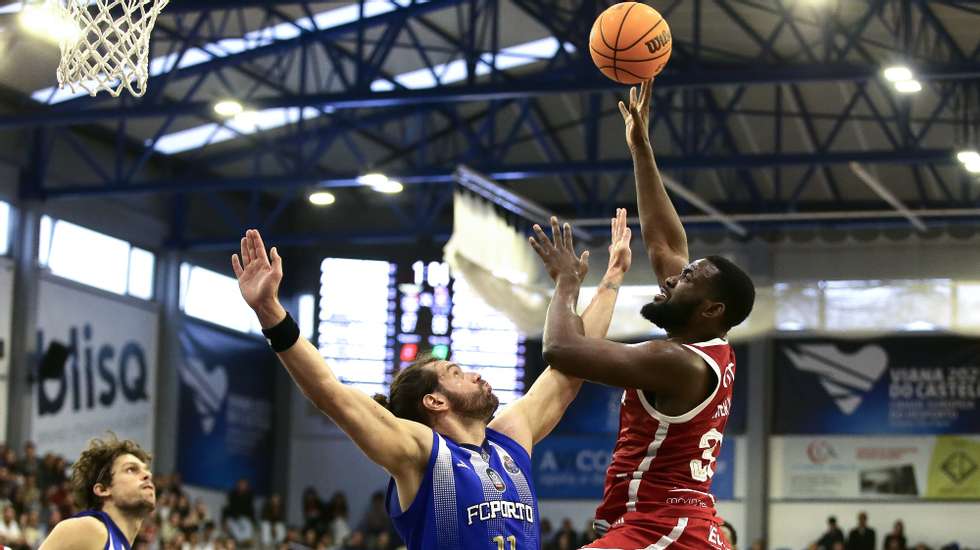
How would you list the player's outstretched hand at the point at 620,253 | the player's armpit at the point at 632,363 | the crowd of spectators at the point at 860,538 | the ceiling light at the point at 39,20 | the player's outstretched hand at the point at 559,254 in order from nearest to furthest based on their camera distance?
the player's armpit at the point at 632,363 < the player's outstretched hand at the point at 559,254 < the player's outstretched hand at the point at 620,253 < the ceiling light at the point at 39,20 < the crowd of spectators at the point at 860,538

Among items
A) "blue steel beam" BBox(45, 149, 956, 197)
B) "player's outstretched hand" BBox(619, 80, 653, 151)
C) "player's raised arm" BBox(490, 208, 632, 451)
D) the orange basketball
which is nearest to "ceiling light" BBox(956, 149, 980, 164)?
"blue steel beam" BBox(45, 149, 956, 197)

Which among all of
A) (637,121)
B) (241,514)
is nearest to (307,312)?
(241,514)

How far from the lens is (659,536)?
5020 mm

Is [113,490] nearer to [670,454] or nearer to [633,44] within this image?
[670,454]

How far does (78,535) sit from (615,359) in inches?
112

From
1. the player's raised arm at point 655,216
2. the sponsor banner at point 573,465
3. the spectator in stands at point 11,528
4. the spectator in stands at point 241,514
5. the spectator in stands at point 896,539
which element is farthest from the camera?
the sponsor banner at point 573,465

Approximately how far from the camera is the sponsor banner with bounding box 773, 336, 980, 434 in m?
28.1

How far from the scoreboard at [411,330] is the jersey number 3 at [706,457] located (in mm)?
22052

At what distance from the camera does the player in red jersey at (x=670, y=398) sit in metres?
4.93

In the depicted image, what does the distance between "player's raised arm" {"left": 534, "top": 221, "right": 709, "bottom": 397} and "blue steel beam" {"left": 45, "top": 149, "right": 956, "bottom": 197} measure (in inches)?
631

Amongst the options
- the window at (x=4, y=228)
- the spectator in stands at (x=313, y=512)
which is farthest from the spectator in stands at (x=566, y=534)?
the window at (x=4, y=228)

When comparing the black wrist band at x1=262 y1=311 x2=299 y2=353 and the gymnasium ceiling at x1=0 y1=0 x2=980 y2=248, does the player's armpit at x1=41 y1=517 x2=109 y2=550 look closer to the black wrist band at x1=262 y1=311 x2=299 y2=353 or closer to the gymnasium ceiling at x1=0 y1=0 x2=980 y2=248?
the black wrist band at x1=262 y1=311 x2=299 y2=353

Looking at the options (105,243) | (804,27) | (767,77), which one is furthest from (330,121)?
(767,77)

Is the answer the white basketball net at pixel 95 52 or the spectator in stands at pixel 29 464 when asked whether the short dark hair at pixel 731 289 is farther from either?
the spectator in stands at pixel 29 464
